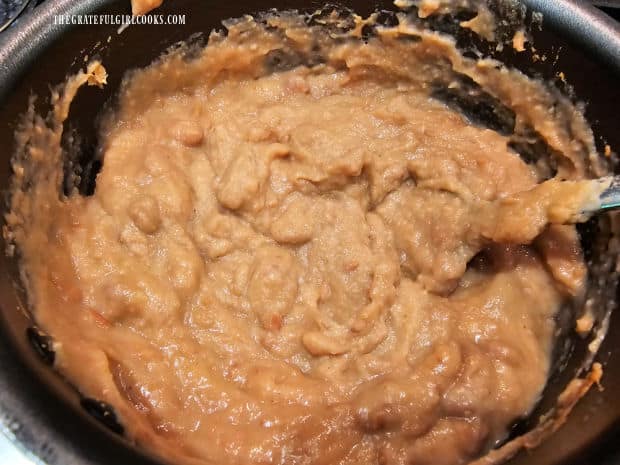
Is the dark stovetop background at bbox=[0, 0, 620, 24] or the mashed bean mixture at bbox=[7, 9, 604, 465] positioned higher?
the dark stovetop background at bbox=[0, 0, 620, 24]

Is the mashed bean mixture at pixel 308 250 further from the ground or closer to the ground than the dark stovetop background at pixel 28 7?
closer to the ground

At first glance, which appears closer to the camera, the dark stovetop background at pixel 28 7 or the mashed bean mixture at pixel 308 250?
the mashed bean mixture at pixel 308 250

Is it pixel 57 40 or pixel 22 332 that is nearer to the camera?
pixel 22 332

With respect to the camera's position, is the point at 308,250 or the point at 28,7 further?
the point at 28,7

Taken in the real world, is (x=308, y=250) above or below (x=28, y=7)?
below

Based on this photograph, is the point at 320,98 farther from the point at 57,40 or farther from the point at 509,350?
the point at 509,350

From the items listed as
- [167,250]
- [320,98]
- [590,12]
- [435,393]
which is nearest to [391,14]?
[320,98]

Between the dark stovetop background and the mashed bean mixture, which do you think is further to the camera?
the dark stovetop background

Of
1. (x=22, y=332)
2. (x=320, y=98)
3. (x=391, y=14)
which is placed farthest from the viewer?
(x=320, y=98)
